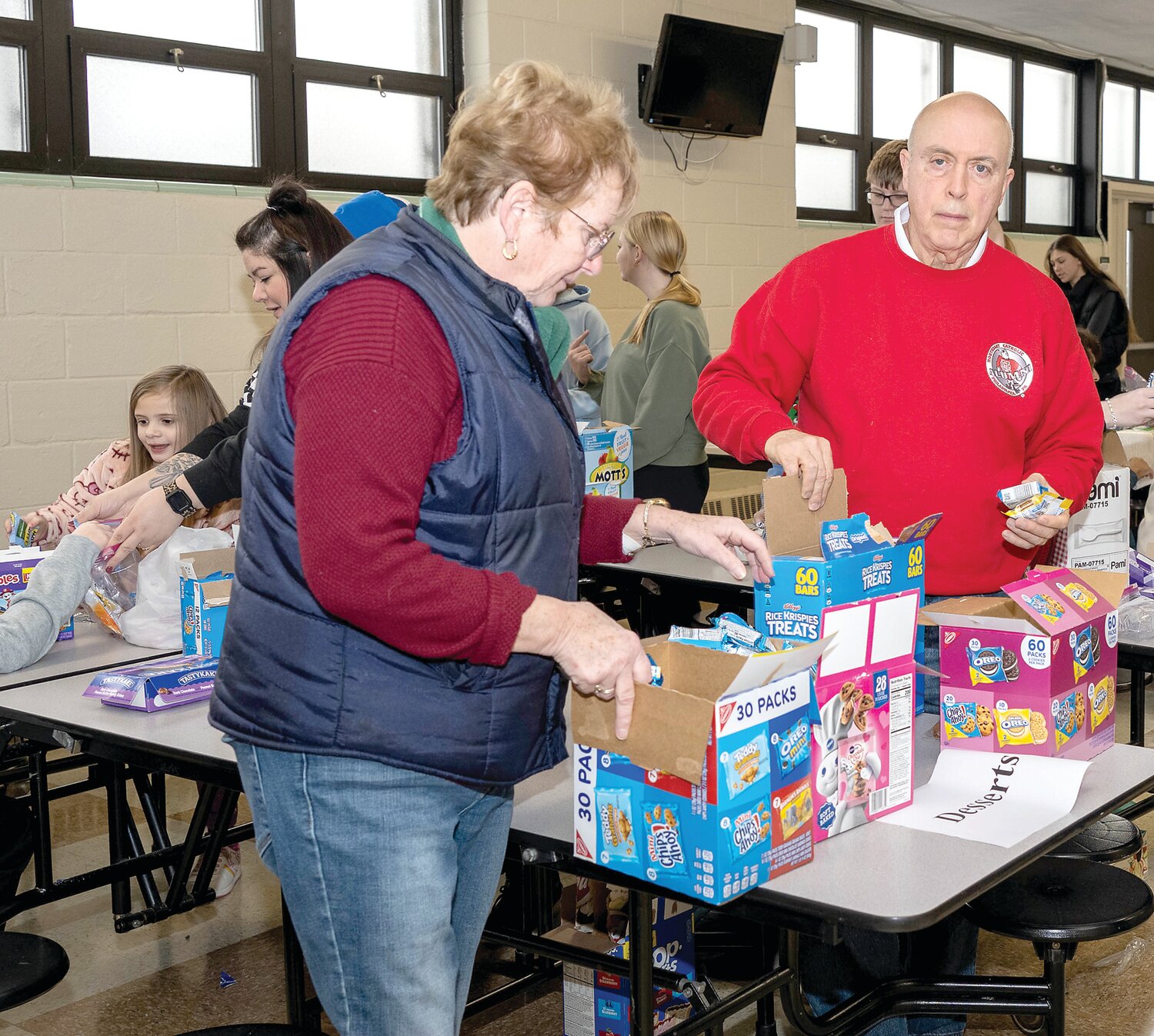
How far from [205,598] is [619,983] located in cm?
94

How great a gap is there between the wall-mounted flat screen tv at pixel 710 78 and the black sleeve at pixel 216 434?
11.4 ft

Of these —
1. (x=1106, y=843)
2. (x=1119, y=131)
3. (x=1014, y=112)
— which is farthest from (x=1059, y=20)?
(x=1106, y=843)

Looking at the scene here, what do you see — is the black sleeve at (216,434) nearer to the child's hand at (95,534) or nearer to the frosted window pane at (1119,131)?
the child's hand at (95,534)

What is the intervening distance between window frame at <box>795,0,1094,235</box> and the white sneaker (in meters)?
4.99

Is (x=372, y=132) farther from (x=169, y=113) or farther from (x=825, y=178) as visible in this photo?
(x=825, y=178)

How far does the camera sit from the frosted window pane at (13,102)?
3.97m

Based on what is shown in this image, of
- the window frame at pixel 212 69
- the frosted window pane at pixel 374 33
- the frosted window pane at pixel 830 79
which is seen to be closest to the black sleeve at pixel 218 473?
the window frame at pixel 212 69

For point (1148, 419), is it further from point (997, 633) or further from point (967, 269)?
point (997, 633)

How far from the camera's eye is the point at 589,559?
5.32 ft

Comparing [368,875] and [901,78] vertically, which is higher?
[901,78]

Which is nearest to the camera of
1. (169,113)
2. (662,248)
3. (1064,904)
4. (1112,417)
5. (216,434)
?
(1064,904)

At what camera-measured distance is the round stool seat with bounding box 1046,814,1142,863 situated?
2.11m

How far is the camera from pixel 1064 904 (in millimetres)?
1845

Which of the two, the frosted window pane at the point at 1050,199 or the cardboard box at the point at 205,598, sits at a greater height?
the frosted window pane at the point at 1050,199
